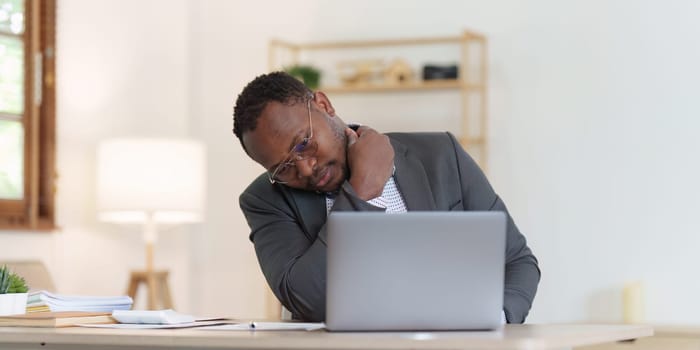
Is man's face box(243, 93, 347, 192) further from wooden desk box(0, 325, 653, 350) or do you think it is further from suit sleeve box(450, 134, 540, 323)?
wooden desk box(0, 325, 653, 350)

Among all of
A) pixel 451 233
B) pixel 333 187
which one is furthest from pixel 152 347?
pixel 333 187

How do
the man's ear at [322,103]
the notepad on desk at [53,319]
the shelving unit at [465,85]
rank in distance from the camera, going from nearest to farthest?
the notepad on desk at [53,319] < the man's ear at [322,103] < the shelving unit at [465,85]

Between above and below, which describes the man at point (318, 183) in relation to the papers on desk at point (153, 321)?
above

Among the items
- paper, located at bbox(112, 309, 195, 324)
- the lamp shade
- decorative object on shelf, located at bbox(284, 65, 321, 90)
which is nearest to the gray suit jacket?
paper, located at bbox(112, 309, 195, 324)

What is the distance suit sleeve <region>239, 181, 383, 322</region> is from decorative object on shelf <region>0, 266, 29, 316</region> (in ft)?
1.61

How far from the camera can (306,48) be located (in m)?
5.48

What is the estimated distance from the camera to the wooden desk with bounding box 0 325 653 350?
1.54 metres

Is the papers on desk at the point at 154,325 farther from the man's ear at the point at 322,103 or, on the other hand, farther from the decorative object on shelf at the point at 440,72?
the decorative object on shelf at the point at 440,72

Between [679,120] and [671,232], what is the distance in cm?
49

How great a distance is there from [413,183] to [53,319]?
2.70ft

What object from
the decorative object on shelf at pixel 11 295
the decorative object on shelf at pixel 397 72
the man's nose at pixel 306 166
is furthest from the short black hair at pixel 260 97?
the decorative object on shelf at pixel 397 72

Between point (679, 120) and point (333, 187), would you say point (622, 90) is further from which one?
point (333, 187)

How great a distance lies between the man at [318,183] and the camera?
220cm

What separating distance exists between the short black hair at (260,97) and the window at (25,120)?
8.68ft
